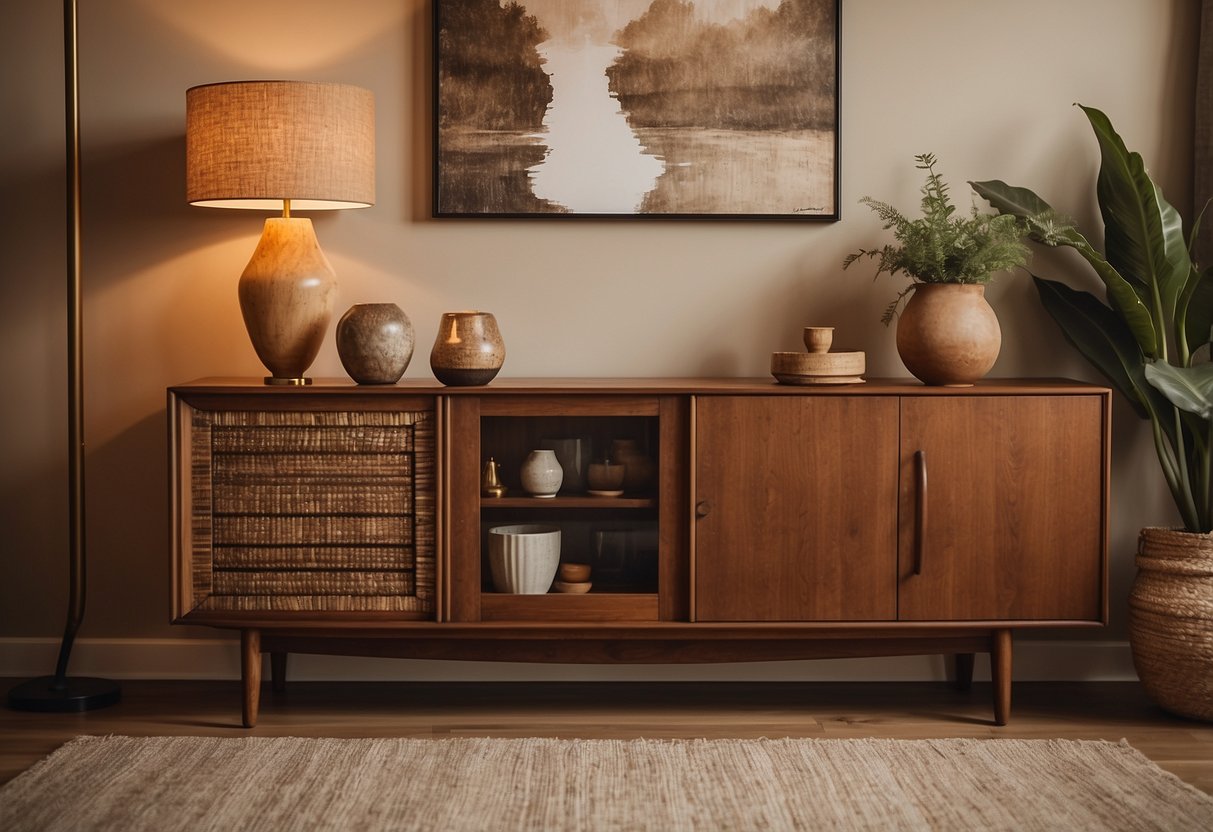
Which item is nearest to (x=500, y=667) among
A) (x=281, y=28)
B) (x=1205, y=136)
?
(x=281, y=28)

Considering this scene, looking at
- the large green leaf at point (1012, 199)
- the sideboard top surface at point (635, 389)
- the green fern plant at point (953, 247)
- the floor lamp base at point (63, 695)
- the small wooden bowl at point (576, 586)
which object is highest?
the large green leaf at point (1012, 199)

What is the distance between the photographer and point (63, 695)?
2527mm

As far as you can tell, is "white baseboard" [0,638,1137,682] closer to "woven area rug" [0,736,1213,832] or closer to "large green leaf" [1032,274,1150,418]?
"woven area rug" [0,736,1213,832]

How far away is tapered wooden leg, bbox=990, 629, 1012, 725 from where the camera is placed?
240cm

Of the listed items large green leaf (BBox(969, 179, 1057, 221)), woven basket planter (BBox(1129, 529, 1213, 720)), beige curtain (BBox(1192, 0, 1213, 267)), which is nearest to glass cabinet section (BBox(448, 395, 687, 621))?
large green leaf (BBox(969, 179, 1057, 221))

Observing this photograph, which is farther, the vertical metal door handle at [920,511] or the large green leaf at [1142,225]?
the large green leaf at [1142,225]

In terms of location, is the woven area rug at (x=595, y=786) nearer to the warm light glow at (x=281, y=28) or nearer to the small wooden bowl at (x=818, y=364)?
the small wooden bowl at (x=818, y=364)

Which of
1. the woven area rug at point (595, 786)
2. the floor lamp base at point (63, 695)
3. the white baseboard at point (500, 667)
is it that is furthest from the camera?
the white baseboard at point (500, 667)

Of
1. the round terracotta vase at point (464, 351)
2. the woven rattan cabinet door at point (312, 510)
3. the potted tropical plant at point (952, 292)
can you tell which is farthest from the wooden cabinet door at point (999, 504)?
the woven rattan cabinet door at point (312, 510)

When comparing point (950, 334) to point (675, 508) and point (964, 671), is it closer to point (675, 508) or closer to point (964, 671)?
point (675, 508)

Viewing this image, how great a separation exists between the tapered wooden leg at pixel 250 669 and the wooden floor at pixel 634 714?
1.5 inches

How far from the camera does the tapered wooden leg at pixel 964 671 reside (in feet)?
8.85

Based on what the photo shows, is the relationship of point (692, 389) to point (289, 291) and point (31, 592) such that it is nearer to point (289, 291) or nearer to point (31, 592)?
point (289, 291)

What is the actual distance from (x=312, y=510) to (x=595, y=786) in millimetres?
856
